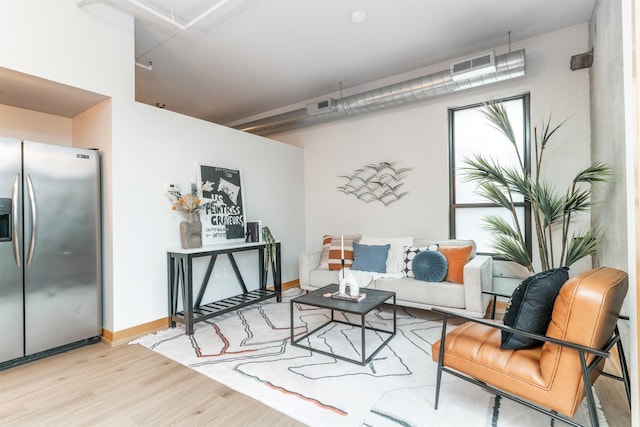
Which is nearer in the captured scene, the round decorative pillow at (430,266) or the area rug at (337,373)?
the area rug at (337,373)

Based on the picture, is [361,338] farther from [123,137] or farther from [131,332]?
[123,137]

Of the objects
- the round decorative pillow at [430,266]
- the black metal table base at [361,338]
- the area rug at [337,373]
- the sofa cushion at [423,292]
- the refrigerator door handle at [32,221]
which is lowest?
the area rug at [337,373]

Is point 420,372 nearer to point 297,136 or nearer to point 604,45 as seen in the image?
point 604,45

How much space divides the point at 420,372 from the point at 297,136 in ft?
13.5

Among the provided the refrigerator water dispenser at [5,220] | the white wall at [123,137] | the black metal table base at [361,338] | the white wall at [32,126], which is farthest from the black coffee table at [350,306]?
the white wall at [32,126]

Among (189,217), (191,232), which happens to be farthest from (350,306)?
(189,217)

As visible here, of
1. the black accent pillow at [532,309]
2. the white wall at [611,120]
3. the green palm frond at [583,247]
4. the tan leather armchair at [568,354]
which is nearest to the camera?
the tan leather armchair at [568,354]

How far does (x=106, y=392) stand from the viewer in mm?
2137

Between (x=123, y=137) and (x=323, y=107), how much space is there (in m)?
2.55

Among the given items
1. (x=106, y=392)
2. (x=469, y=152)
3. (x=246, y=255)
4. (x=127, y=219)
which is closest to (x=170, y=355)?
(x=106, y=392)

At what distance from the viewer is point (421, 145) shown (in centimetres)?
422

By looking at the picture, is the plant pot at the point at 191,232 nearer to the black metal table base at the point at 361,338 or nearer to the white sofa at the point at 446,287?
the black metal table base at the point at 361,338

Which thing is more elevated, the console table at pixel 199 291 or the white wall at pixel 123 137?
the white wall at pixel 123 137

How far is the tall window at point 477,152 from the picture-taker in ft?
11.9
